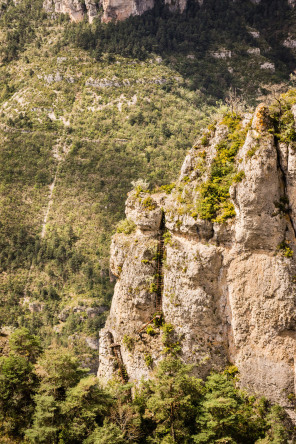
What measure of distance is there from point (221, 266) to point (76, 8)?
134m

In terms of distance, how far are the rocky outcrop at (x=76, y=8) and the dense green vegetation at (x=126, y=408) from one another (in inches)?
5103

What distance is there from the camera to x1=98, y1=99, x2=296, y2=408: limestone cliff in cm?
2461

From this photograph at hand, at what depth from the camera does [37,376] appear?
98.8 feet

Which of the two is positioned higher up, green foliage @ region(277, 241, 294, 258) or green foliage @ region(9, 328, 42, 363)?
green foliage @ region(277, 241, 294, 258)

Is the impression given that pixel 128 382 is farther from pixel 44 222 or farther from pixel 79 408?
pixel 44 222

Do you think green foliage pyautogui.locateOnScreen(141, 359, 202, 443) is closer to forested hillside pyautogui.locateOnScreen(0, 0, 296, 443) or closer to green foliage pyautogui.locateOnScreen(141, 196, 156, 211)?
green foliage pyautogui.locateOnScreen(141, 196, 156, 211)

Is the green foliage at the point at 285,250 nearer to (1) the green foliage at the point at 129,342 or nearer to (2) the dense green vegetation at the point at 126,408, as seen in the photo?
(2) the dense green vegetation at the point at 126,408

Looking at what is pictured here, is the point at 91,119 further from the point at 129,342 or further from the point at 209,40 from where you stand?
the point at 129,342

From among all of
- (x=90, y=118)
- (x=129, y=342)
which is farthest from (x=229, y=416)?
(x=90, y=118)

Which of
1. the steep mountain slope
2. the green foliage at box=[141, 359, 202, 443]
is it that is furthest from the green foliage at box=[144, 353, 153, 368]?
the steep mountain slope

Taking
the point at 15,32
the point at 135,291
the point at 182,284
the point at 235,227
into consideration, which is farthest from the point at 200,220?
the point at 15,32

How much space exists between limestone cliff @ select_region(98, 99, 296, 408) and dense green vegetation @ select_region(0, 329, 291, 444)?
1.36 metres

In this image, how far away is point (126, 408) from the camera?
2731 cm

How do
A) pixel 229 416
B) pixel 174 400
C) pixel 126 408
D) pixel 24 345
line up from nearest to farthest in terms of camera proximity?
pixel 229 416
pixel 174 400
pixel 126 408
pixel 24 345
